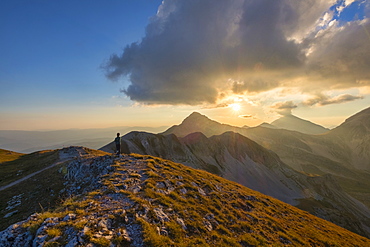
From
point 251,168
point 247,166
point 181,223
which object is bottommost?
point 251,168

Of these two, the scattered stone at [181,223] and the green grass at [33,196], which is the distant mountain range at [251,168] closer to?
the green grass at [33,196]

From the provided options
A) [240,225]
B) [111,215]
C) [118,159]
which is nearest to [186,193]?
[240,225]

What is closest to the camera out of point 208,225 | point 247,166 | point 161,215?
point 161,215

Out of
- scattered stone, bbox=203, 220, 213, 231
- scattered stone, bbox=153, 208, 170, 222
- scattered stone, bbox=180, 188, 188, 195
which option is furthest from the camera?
scattered stone, bbox=180, 188, 188, 195

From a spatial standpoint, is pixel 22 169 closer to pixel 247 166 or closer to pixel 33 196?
pixel 33 196

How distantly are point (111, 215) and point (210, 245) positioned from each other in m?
7.15

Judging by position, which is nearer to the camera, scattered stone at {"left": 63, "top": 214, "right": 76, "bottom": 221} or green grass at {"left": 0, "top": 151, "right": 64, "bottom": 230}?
scattered stone at {"left": 63, "top": 214, "right": 76, "bottom": 221}

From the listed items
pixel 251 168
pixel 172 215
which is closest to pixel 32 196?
pixel 172 215

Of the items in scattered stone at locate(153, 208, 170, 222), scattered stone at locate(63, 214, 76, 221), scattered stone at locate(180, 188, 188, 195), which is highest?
scattered stone at locate(63, 214, 76, 221)

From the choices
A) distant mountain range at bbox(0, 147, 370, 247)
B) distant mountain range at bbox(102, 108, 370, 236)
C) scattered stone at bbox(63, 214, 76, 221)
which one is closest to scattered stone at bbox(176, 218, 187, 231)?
distant mountain range at bbox(0, 147, 370, 247)

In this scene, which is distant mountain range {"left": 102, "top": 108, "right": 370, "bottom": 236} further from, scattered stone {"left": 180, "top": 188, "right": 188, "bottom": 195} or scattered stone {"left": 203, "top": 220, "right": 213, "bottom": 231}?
scattered stone {"left": 203, "top": 220, "right": 213, "bottom": 231}

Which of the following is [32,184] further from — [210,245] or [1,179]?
[210,245]

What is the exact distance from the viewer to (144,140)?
94625 millimetres

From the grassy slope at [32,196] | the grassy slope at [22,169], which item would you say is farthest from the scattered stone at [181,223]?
the grassy slope at [22,169]
